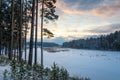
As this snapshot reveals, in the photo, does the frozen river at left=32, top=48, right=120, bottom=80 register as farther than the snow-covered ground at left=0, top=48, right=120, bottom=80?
Yes

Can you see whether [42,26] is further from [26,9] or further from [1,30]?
[1,30]

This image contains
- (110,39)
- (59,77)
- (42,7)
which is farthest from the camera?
(110,39)

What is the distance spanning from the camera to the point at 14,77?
10398mm

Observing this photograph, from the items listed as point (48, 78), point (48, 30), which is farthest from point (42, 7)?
point (48, 78)

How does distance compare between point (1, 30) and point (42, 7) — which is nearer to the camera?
point (42, 7)

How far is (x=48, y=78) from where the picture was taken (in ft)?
35.7

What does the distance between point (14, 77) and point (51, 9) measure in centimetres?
2190

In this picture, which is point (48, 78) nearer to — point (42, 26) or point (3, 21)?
point (42, 26)

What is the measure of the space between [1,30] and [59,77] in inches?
1214

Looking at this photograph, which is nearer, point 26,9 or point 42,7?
point 42,7

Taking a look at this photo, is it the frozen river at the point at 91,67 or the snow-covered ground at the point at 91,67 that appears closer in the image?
the snow-covered ground at the point at 91,67

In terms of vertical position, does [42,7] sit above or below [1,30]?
above

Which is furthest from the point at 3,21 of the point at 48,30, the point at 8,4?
the point at 48,30

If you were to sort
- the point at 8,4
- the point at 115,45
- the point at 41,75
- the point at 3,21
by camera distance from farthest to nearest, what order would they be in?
1. the point at 115,45
2. the point at 3,21
3. the point at 8,4
4. the point at 41,75
